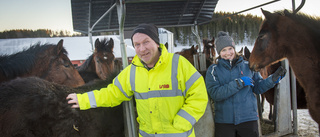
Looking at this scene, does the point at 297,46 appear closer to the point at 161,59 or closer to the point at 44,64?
the point at 161,59

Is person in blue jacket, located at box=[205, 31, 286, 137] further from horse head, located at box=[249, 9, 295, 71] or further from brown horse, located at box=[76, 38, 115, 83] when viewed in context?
brown horse, located at box=[76, 38, 115, 83]

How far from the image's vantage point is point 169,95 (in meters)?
1.66

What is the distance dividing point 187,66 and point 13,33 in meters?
25.1

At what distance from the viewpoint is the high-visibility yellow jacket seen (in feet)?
5.26

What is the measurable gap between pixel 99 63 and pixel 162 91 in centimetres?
449

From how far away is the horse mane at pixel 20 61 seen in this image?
333 cm

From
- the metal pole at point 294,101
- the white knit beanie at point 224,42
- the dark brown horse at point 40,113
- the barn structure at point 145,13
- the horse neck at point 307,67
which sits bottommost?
the metal pole at point 294,101

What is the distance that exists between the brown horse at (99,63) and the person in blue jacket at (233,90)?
393cm

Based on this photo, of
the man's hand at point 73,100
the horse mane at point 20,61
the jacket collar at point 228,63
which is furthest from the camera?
the horse mane at point 20,61

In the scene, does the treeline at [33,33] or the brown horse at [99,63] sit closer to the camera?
the brown horse at [99,63]

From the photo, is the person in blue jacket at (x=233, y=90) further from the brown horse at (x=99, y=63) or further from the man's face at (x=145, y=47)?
the brown horse at (x=99, y=63)

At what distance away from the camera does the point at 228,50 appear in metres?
2.30

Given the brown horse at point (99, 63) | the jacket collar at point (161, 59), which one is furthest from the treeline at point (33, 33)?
the jacket collar at point (161, 59)

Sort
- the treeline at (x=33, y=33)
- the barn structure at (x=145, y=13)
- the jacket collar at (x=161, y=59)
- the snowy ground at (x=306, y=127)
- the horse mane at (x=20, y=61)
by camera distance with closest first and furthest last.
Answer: the jacket collar at (x=161, y=59), the horse mane at (x=20, y=61), the snowy ground at (x=306, y=127), the barn structure at (x=145, y=13), the treeline at (x=33, y=33)
